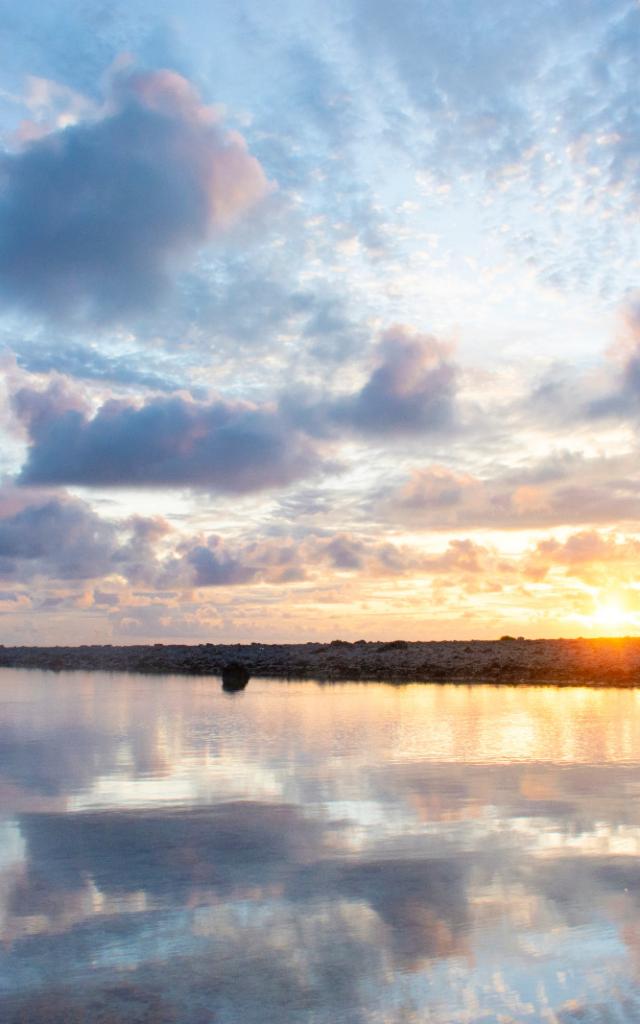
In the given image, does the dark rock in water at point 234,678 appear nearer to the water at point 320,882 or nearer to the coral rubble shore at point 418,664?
the coral rubble shore at point 418,664

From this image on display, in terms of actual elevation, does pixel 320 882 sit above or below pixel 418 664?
below

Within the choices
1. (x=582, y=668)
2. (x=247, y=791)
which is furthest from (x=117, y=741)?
(x=582, y=668)

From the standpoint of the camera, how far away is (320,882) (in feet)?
34.6

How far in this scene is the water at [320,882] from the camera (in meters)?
7.43

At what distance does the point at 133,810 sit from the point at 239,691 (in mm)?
29923

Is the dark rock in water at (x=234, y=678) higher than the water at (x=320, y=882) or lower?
higher

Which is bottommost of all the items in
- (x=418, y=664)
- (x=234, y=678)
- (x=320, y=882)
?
(x=320, y=882)

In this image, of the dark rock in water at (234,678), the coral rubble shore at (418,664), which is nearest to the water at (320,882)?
the dark rock in water at (234,678)

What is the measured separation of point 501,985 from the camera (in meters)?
7.61

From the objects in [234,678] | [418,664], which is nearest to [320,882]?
[234,678]

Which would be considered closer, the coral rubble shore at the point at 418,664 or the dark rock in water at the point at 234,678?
the dark rock in water at the point at 234,678

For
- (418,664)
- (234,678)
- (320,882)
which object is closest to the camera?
(320,882)

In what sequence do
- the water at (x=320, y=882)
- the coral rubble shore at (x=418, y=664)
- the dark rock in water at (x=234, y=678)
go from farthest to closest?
1. the coral rubble shore at (x=418, y=664)
2. the dark rock in water at (x=234, y=678)
3. the water at (x=320, y=882)

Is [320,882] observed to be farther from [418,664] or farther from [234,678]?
[418,664]
